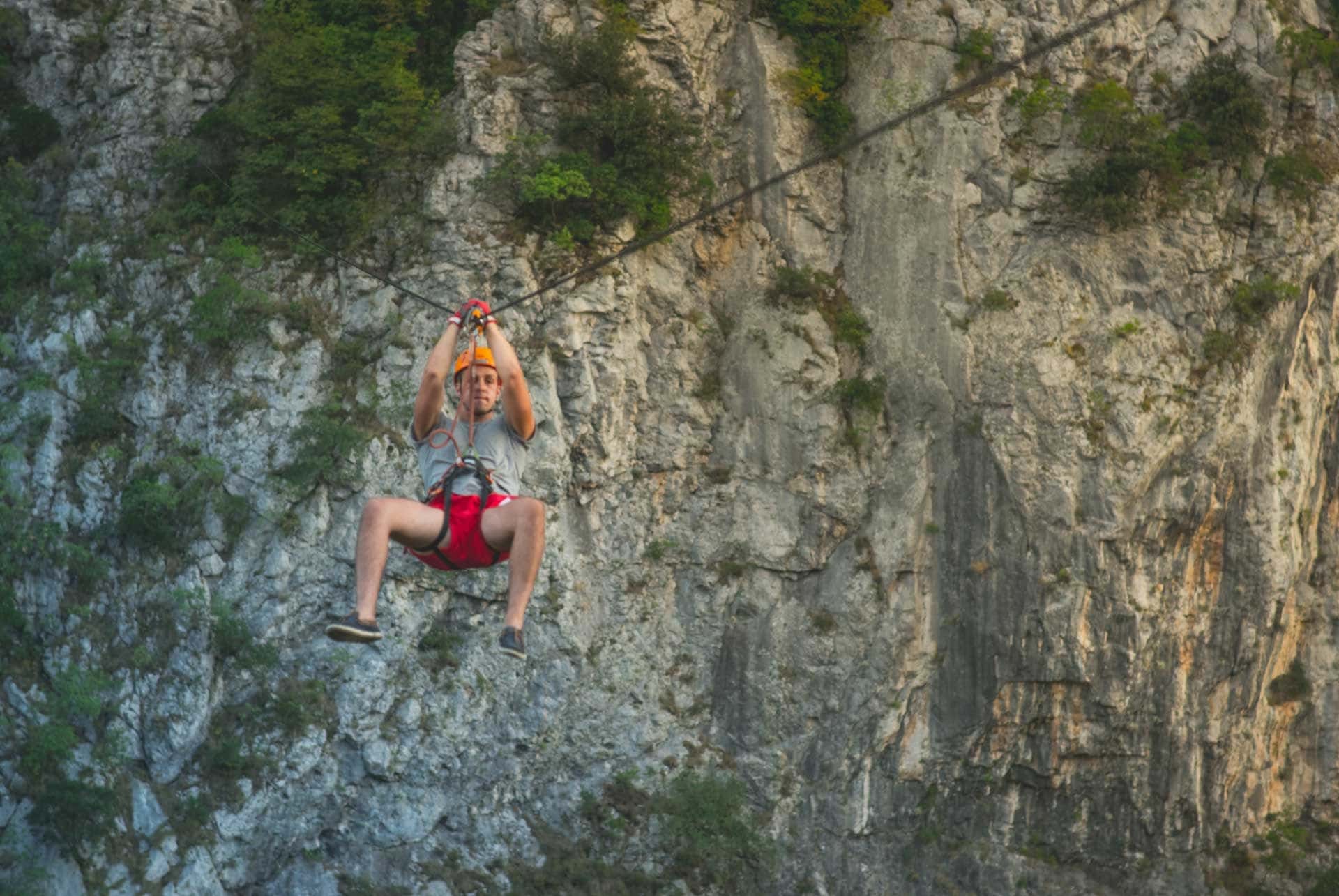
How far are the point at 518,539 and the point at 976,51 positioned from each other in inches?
466

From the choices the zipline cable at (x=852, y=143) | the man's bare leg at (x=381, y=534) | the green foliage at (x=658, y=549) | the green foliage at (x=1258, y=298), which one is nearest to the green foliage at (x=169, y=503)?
the zipline cable at (x=852, y=143)

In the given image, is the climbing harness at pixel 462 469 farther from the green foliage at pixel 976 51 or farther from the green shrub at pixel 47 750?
the green foliage at pixel 976 51

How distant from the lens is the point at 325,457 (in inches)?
695

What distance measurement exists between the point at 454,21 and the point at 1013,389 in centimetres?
766

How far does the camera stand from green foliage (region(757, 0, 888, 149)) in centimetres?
1934

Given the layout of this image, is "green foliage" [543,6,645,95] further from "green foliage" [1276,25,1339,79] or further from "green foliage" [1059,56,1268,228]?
"green foliage" [1276,25,1339,79]

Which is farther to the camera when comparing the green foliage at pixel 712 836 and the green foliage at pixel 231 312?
the green foliage at pixel 231 312

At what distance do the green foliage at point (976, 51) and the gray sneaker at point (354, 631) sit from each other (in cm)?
1243

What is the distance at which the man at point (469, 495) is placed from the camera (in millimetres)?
9367

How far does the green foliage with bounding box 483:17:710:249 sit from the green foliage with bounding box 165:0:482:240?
1187 millimetres

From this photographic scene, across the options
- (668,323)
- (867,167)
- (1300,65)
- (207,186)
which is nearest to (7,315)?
(207,186)

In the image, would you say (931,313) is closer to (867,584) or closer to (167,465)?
(867,584)

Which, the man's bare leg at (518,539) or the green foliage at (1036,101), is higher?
the green foliage at (1036,101)

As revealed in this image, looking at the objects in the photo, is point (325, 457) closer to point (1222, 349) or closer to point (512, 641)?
point (512, 641)
